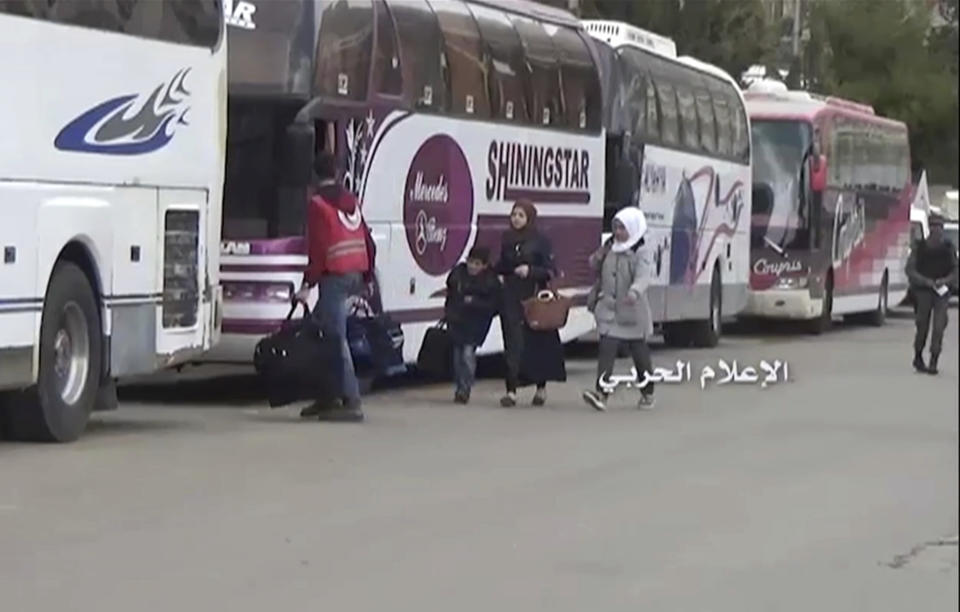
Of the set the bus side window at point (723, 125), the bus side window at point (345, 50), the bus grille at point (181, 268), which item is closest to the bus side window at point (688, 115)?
the bus side window at point (723, 125)

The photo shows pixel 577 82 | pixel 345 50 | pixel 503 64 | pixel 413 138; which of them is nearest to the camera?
pixel 345 50

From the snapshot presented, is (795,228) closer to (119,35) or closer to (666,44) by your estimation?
(666,44)

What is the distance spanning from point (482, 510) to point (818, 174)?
22.2 meters

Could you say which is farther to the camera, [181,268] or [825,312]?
[825,312]

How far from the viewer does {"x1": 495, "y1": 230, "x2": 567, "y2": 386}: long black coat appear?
19.1 meters

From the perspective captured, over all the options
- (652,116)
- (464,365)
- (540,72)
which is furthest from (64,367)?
(652,116)

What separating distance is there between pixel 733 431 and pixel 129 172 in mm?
5226

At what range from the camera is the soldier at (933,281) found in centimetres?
2466

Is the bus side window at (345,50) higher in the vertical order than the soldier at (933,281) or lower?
higher

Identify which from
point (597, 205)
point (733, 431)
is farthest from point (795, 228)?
point (733, 431)

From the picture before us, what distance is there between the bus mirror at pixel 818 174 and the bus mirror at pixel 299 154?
17060 mm

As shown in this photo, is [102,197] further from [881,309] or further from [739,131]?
[881,309]

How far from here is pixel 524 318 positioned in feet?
63.3

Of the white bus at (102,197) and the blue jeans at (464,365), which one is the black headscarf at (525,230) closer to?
the blue jeans at (464,365)
